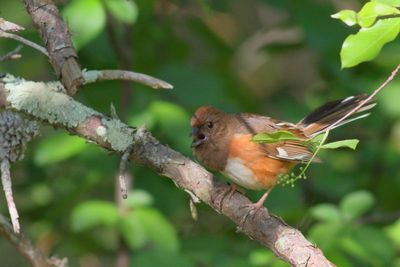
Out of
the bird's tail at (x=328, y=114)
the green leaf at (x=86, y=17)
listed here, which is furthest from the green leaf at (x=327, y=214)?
the green leaf at (x=86, y=17)

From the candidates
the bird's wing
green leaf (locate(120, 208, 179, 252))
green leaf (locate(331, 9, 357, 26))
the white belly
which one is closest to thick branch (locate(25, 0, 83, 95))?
green leaf (locate(331, 9, 357, 26))

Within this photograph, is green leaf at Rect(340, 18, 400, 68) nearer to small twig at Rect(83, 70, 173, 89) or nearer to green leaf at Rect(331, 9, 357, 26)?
green leaf at Rect(331, 9, 357, 26)

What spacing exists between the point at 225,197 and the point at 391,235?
201 centimetres

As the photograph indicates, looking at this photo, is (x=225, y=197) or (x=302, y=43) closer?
(x=225, y=197)

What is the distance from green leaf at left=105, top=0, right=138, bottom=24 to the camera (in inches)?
149

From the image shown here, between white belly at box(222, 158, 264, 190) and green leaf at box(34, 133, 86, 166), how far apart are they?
1.03m

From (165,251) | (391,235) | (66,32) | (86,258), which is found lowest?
(86,258)

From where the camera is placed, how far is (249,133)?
3.71 metres

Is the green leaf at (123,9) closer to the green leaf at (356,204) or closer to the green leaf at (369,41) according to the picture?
the green leaf at (356,204)

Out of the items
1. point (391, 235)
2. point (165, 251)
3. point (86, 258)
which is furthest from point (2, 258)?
point (391, 235)

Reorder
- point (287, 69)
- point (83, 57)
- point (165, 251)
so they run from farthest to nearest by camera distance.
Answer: point (287, 69)
point (83, 57)
point (165, 251)

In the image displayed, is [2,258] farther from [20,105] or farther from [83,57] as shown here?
[20,105]

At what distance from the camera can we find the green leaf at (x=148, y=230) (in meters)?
4.15

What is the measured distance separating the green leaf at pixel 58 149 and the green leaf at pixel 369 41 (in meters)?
2.33
